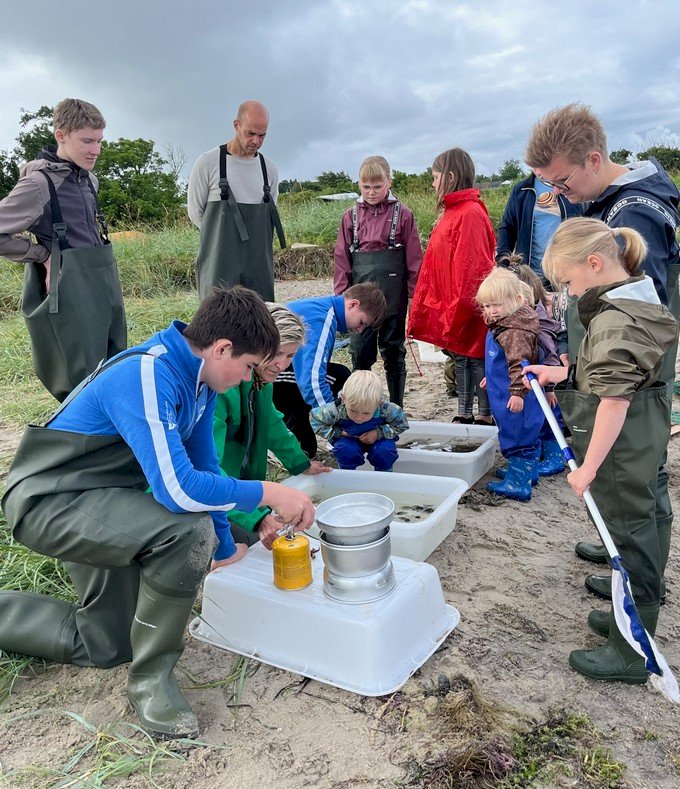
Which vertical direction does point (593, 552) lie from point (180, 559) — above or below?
below

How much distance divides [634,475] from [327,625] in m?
1.02

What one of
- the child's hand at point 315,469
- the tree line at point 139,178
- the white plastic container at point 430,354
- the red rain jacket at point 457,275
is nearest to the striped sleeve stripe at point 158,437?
the child's hand at point 315,469

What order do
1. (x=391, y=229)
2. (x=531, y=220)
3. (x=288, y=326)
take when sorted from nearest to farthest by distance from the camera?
(x=288, y=326) < (x=531, y=220) < (x=391, y=229)

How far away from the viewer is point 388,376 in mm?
4652

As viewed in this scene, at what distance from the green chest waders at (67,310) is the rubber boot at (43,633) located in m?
1.61

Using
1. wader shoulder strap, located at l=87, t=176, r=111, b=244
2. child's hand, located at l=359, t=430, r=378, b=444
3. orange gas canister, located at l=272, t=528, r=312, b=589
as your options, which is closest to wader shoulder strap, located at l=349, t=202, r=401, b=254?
child's hand, located at l=359, t=430, r=378, b=444

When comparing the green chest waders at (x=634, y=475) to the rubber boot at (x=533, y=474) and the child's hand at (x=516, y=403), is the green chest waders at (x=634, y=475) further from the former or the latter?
the rubber boot at (x=533, y=474)

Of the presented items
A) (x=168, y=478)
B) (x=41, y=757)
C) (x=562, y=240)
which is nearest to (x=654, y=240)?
(x=562, y=240)

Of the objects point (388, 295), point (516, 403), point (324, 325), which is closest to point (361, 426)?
point (324, 325)

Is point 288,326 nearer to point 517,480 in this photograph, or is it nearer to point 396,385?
point 517,480

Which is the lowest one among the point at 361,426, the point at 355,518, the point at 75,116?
the point at 361,426

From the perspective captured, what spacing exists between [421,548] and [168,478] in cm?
124

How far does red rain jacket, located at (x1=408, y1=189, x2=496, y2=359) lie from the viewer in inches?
161

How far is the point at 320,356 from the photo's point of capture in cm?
359
